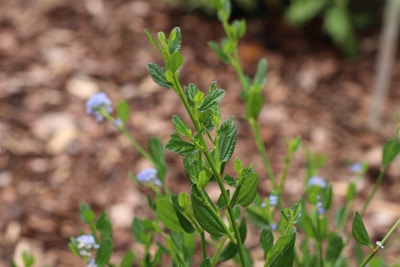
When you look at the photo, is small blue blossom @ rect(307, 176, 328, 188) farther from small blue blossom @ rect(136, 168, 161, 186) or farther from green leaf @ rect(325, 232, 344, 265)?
small blue blossom @ rect(136, 168, 161, 186)

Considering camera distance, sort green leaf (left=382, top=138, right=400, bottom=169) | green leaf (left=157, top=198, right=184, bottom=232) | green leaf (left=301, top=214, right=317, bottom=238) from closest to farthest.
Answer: green leaf (left=157, top=198, right=184, bottom=232) < green leaf (left=301, top=214, right=317, bottom=238) < green leaf (left=382, top=138, right=400, bottom=169)

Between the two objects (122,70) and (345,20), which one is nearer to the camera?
(122,70)

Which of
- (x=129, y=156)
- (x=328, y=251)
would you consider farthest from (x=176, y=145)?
(x=129, y=156)

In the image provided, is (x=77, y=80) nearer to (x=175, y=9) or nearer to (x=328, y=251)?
(x=175, y=9)

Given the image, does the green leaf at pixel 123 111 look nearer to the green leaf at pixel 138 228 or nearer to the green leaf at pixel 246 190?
the green leaf at pixel 138 228

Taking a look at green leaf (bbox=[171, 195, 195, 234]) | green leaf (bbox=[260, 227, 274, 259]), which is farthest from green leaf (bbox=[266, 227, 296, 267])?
green leaf (bbox=[171, 195, 195, 234])

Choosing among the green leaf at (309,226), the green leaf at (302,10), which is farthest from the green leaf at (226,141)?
the green leaf at (302,10)

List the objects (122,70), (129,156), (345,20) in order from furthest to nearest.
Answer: (345,20) < (122,70) < (129,156)
